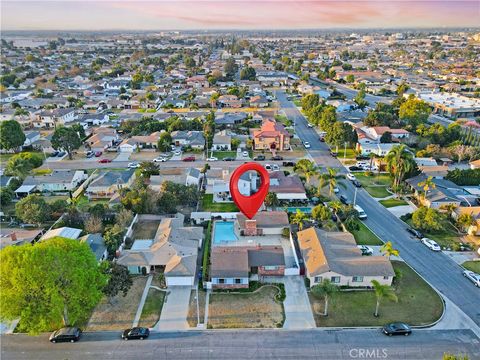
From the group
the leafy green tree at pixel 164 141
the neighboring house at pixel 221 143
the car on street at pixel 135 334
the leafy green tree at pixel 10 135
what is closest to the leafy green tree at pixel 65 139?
the leafy green tree at pixel 10 135

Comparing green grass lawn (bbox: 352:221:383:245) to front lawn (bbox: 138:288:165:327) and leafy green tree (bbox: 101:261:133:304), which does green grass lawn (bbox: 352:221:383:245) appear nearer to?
front lawn (bbox: 138:288:165:327)

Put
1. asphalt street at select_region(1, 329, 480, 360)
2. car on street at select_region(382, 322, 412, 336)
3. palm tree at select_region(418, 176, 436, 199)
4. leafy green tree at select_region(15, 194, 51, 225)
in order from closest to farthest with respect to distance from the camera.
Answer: asphalt street at select_region(1, 329, 480, 360), car on street at select_region(382, 322, 412, 336), leafy green tree at select_region(15, 194, 51, 225), palm tree at select_region(418, 176, 436, 199)

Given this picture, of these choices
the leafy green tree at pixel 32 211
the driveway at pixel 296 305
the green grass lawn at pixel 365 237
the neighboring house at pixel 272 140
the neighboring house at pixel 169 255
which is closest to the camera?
the driveway at pixel 296 305

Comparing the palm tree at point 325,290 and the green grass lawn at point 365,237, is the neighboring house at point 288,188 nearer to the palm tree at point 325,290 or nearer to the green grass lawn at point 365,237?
the green grass lawn at point 365,237

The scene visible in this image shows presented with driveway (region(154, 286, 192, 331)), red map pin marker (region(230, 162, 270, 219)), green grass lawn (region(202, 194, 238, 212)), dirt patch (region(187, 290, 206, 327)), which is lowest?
driveway (region(154, 286, 192, 331))

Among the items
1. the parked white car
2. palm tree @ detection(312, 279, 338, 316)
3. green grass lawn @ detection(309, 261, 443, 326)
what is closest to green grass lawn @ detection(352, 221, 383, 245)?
the parked white car

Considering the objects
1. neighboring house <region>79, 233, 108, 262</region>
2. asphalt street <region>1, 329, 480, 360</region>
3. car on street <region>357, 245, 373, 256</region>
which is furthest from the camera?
car on street <region>357, 245, 373, 256</region>

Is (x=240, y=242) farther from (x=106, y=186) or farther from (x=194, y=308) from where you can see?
(x=106, y=186)
